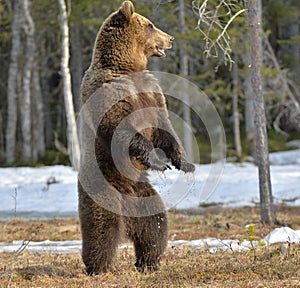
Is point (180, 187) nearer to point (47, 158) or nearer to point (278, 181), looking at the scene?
point (278, 181)

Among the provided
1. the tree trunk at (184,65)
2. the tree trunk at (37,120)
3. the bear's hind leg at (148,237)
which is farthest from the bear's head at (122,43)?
the tree trunk at (37,120)

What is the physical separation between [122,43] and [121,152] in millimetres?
1338

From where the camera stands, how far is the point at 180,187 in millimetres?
7047

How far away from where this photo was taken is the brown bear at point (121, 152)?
6242 millimetres

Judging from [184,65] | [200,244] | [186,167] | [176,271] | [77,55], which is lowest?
[200,244]

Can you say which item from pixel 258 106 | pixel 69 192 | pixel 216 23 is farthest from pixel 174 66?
pixel 216 23

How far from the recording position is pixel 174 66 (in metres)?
26.6

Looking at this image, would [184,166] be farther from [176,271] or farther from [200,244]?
[200,244]

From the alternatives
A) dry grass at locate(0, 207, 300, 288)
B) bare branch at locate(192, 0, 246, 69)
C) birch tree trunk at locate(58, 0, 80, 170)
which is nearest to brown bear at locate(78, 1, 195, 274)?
dry grass at locate(0, 207, 300, 288)

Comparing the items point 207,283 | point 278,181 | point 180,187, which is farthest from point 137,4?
point 207,283

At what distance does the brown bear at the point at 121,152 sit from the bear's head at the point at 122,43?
1cm

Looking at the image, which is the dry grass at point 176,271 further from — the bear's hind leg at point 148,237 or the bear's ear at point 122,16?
the bear's ear at point 122,16

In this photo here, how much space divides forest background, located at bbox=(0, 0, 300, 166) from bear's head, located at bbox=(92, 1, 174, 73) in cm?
1039

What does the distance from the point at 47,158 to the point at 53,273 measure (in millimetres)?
22502
